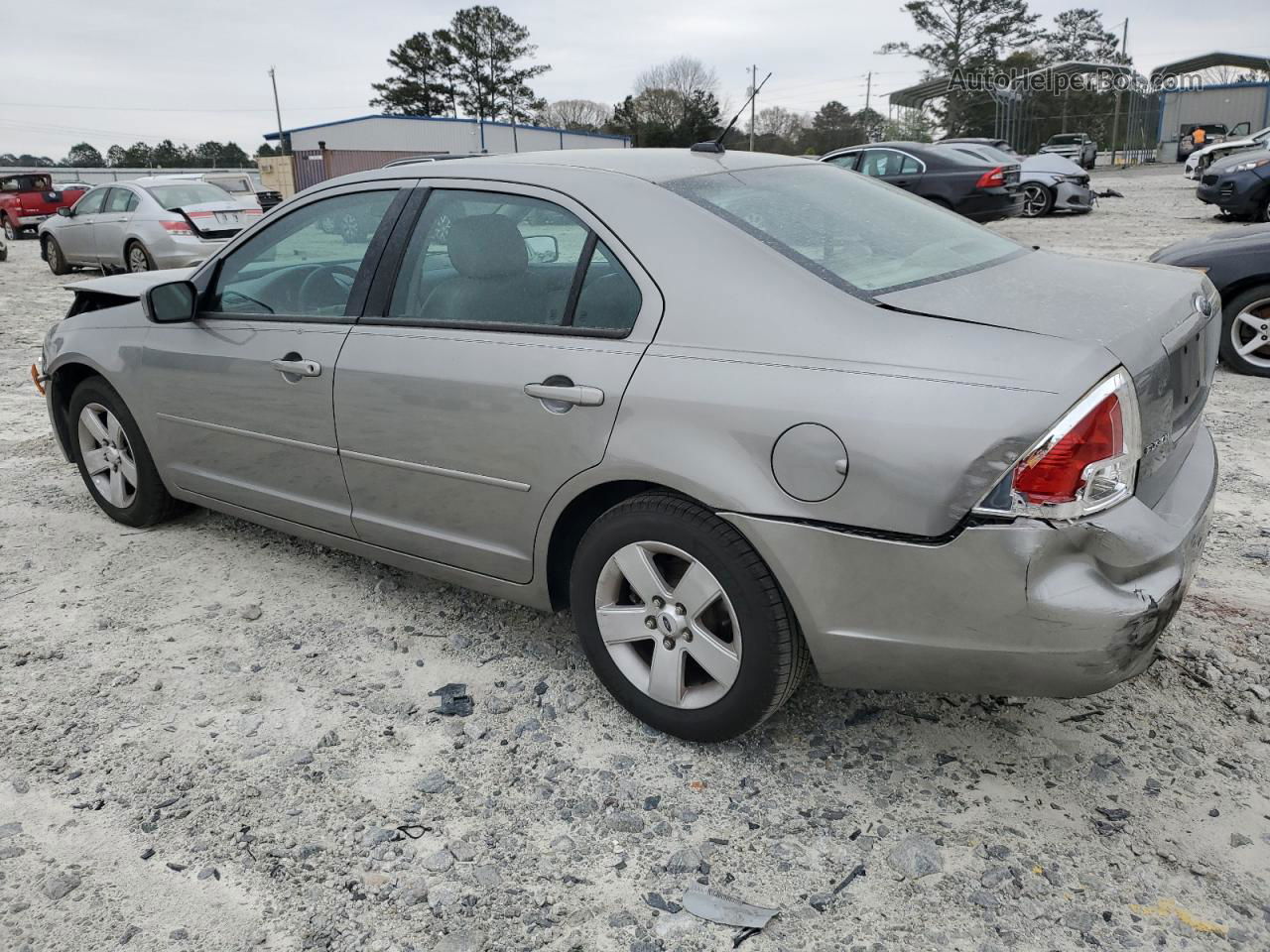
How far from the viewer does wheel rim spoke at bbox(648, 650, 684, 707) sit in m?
2.66

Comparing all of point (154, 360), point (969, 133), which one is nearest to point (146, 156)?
point (969, 133)

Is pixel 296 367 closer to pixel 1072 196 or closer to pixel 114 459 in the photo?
pixel 114 459

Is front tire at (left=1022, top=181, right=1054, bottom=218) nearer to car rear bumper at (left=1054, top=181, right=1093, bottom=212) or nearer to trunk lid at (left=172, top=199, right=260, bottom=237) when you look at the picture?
car rear bumper at (left=1054, top=181, right=1093, bottom=212)

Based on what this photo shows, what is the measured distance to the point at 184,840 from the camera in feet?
7.98

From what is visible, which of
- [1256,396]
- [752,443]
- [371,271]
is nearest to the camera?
[752,443]

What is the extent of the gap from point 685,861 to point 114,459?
3.40 meters

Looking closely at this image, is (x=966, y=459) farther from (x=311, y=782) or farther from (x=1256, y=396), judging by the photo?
(x=1256, y=396)

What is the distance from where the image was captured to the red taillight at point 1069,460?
2.06m

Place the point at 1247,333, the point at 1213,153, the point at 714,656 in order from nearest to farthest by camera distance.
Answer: the point at 714,656, the point at 1247,333, the point at 1213,153

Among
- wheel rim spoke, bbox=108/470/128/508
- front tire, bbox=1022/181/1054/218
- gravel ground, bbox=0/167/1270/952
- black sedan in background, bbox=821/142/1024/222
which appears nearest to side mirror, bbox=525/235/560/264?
gravel ground, bbox=0/167/1270/952

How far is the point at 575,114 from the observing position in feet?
240

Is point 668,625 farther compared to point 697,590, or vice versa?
point 668,625

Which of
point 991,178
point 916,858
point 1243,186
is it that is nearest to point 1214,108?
point 1243,186

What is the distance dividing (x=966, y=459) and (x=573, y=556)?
123 cm
